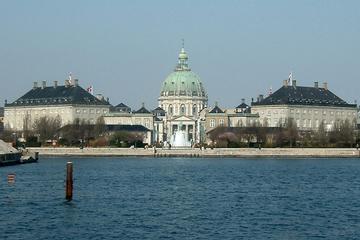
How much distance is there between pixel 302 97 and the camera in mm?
162875

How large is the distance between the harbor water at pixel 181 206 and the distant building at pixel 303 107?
8891cm

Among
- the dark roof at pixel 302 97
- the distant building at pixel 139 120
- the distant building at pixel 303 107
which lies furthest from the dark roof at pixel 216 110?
the dark roof at pixel 302 97

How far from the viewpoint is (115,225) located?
40.2 metres

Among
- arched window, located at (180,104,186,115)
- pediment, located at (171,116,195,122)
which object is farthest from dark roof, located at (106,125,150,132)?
arched window, located at (180,104,186,115)

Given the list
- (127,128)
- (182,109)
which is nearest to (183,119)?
(182,109)

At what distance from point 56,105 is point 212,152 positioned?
5304cm

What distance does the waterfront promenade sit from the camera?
114062 millimetres

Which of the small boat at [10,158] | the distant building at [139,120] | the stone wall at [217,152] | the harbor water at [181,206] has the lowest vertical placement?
the harbor water at [181,206]

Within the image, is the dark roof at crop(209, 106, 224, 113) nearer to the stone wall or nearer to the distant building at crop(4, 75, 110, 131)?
the distant building at crop(4, 75, 110, 131)

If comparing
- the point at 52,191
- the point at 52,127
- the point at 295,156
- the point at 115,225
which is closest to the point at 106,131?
the point at 52,127

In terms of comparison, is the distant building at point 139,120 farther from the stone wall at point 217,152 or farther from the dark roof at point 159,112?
the stone wall at point 217,152

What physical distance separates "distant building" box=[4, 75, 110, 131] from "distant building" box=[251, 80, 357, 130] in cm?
2362

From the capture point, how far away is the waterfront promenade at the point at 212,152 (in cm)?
11406

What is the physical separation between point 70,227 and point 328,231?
8773mm
